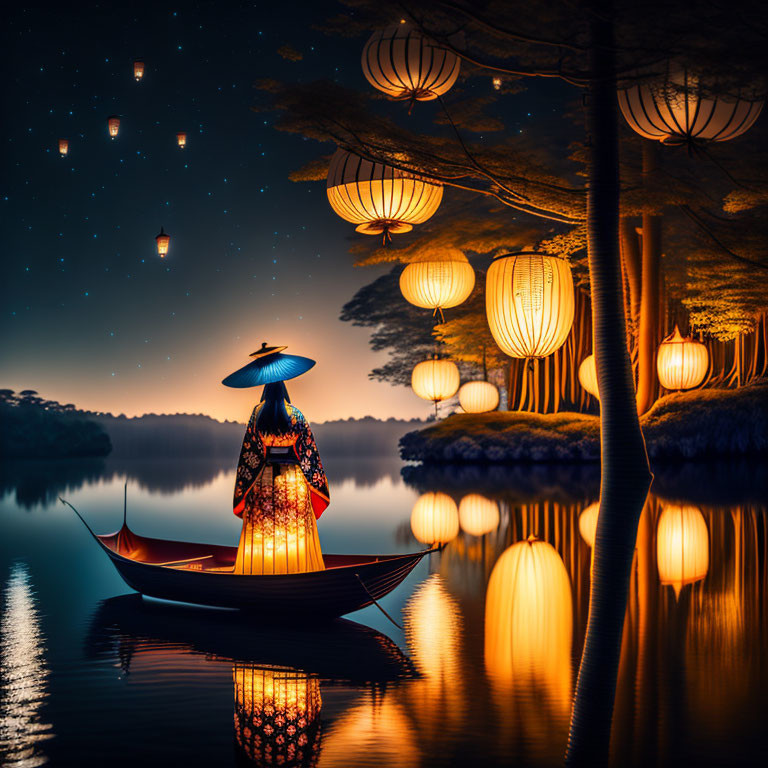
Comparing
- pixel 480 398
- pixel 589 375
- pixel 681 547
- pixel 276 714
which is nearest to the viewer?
pixel 276 714

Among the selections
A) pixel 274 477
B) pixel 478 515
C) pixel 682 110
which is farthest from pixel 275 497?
pixel 682 110

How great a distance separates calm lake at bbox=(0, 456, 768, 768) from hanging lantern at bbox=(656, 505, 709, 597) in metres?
0.03

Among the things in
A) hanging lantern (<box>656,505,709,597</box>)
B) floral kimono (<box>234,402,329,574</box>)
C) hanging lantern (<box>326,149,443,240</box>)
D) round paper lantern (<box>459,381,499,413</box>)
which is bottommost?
hanging lantern (<box>656,505,709,597</box>)

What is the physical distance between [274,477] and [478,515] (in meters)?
3.70

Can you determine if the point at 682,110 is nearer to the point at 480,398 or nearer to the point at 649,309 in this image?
the point at 649,309

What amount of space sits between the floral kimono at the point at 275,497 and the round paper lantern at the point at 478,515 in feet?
8.34

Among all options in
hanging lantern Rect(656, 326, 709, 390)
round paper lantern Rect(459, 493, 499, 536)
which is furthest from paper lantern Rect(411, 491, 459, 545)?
hanging lantern Rect(656, 326, 709, 390)

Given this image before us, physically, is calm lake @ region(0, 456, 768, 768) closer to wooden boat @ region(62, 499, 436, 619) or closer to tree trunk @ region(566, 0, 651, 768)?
wooden boat @ region(62, 499, 436, 619)

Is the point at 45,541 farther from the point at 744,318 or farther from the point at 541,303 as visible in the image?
the point at 744,318

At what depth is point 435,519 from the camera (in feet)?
22.6

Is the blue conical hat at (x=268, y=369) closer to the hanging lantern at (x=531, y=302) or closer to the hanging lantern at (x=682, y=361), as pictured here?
the hanging lantern at (x=531, y=302)

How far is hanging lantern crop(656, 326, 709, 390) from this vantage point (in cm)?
1268

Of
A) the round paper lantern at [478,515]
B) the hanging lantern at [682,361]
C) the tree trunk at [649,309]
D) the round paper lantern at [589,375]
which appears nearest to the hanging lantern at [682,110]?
the round paper lantern at [478,515]

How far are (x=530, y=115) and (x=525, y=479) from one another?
10.1 meters
